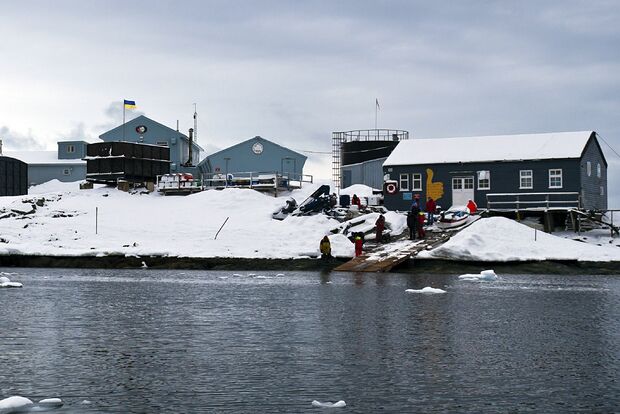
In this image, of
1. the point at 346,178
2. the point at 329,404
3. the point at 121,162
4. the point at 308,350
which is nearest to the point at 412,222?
the point at 121,162

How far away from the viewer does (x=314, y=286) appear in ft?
102

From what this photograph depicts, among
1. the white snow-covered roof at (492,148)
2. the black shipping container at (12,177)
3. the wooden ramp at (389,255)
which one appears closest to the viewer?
the wooden ramp at (389,255)

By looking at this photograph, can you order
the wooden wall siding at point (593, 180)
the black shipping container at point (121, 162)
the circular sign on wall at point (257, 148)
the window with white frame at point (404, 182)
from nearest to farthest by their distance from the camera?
1. the wooden wall siding at point (593, 180)
2. the window with white frame at point (404, 182)
3. the black shipping container at point (121, 162)
4. the circular sign on wall at point (257, 148)

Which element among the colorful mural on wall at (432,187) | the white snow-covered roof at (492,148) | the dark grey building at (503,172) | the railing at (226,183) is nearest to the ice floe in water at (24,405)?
the dark grey building at (503,172)

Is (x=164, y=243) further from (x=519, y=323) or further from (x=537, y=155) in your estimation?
(x=519, y=323)

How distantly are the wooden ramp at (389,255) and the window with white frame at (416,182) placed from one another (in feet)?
34.1

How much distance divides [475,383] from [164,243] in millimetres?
36106

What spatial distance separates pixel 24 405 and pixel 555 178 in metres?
45.4

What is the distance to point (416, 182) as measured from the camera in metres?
55.8

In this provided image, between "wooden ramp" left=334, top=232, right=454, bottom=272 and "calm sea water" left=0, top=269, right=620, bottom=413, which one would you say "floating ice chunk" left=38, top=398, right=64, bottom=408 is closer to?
"calm sea water" left=0, top=269, right=620, bottom=413

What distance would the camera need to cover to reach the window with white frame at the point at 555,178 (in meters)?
51.7

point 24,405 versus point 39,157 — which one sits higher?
point 39,157

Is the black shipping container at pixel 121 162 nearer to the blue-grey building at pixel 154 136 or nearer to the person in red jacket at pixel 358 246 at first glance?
the blue-grey building at pixel 154 136

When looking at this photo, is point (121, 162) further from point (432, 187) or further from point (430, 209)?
point (430, 209)
